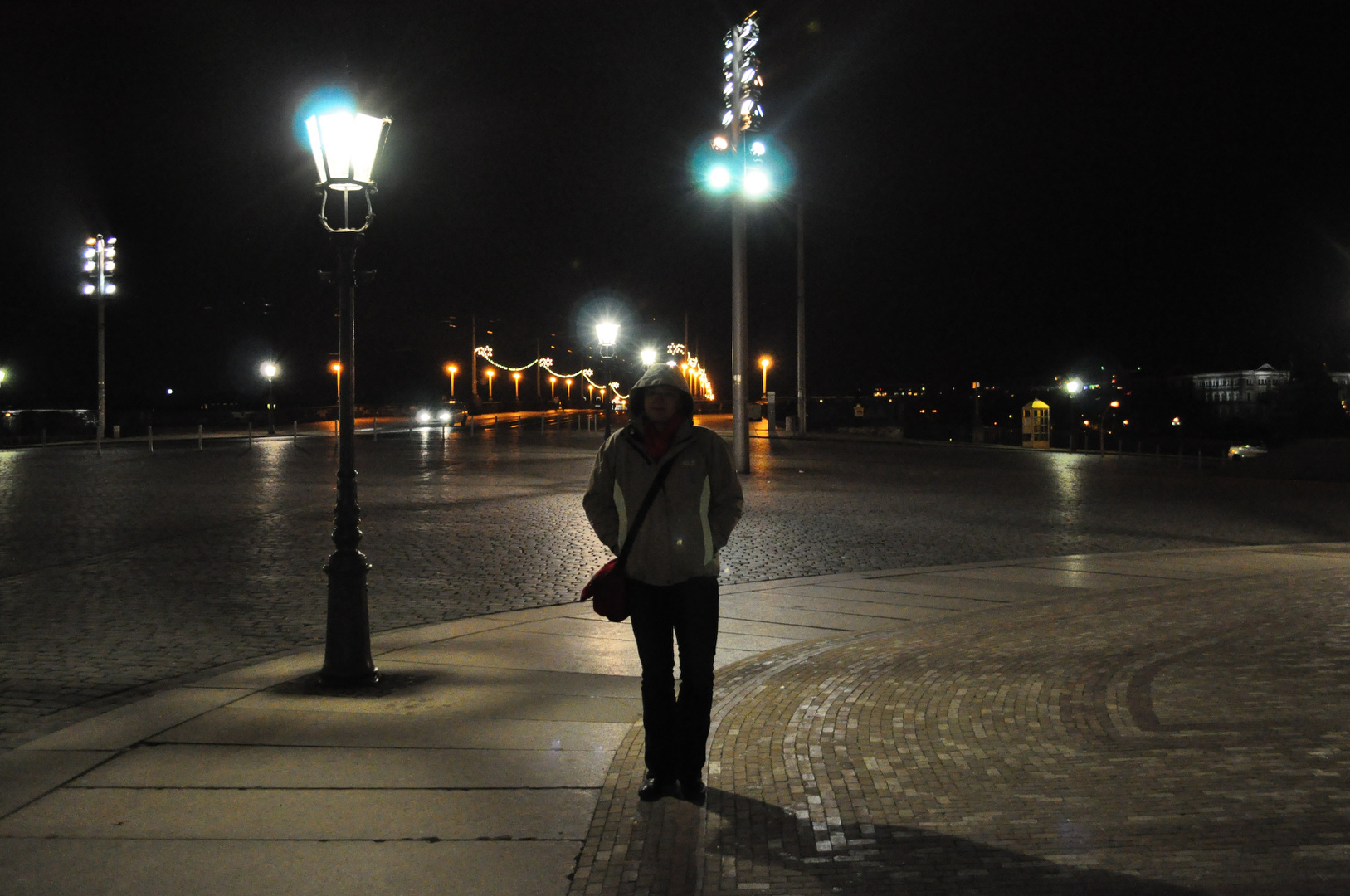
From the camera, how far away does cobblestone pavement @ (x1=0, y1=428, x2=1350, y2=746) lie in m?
8.09

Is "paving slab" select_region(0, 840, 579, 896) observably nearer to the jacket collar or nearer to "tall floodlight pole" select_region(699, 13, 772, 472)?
the jacket collar

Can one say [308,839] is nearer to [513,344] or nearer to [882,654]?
[882,654]

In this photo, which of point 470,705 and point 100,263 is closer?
point 470,705

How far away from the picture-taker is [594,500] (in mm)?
4789

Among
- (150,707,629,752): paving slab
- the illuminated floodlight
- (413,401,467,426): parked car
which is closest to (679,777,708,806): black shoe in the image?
(150,707,629,752): paving slab

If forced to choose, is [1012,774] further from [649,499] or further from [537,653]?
[537,653]

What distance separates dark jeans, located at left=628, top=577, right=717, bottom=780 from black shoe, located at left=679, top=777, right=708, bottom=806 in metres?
0.02

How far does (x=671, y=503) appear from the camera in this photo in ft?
15.2

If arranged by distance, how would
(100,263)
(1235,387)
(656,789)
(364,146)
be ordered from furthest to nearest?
(1235,387) < (100,263) < (364,146) < (656,789)

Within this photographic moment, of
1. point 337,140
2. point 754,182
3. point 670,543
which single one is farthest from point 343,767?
point 754,182

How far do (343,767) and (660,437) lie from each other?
2109mm

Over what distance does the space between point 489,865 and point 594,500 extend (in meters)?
1.53

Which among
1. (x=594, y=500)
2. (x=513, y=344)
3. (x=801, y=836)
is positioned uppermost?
(x=513, y=344)

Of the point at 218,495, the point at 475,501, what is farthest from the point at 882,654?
the point at 218,495
